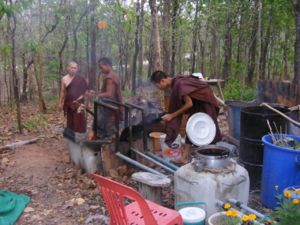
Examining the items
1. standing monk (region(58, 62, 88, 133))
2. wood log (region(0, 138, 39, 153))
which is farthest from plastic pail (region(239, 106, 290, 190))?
wood log (region(0, 138, 39, 153))

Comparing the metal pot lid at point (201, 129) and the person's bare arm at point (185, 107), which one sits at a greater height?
the person's bare arm at point (185, 107)

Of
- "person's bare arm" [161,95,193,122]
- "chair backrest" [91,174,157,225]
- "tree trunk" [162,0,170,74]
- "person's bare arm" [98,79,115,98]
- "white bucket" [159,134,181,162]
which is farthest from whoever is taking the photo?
"tree trunk" [162,0,170,74]

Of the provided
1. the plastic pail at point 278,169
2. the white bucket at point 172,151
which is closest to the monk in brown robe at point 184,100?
the white bucket at point 172,151

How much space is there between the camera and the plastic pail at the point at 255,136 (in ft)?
12.2

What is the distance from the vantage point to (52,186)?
4.00 metres

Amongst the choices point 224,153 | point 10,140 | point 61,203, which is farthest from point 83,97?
point 224,153

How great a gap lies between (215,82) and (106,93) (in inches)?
136

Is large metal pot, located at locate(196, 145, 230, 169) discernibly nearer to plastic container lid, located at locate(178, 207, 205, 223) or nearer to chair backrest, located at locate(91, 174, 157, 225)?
plastic container lid, located at locate(178, 207, 205, 223)

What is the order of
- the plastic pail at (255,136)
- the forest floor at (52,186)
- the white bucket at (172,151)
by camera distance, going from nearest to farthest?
the forest floor at (52,186) < the plastic pail at (255,136) < the white bucket at (172,151)

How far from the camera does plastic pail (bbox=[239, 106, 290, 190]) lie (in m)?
3.72

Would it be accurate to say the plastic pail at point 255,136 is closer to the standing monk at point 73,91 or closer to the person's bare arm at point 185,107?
the person's bare arm at point 185,107

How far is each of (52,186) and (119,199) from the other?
2.45 meters

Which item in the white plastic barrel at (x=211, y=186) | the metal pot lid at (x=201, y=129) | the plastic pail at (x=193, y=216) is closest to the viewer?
the plastic pail at (x=193, y=216)

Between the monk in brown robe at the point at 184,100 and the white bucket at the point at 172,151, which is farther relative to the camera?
the white bucket at the point at 172,151
